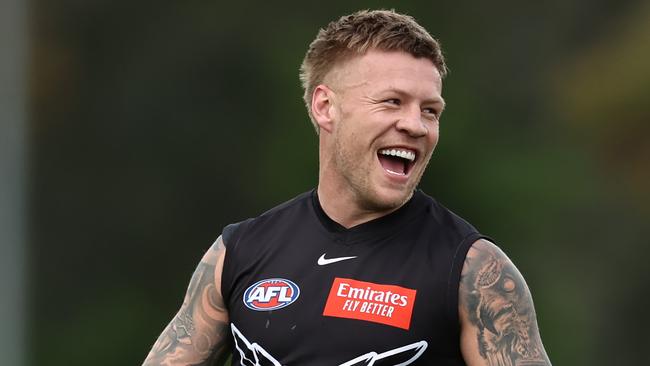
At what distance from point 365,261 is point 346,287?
0.11 metres

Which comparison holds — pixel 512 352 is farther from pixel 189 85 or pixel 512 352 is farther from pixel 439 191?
pixel 189 85

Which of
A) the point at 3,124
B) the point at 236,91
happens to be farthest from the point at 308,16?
the point at 3,124

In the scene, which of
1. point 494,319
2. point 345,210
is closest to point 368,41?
point 345,210

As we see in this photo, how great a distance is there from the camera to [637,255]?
41.2ft

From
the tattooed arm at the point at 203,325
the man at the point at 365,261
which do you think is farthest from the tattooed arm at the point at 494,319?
the tattooed arm at the point at 203,325

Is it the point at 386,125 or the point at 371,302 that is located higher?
the point at 386,125

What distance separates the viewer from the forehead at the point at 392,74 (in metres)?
3.88

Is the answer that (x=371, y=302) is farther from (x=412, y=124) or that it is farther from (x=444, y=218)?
(x=412, y=124)

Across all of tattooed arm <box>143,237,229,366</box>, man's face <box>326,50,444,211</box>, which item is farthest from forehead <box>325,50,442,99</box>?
tattooed arm <box>143,237,229,366</box>

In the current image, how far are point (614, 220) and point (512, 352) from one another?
9455 millimetres

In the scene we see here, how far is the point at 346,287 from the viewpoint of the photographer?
384cm

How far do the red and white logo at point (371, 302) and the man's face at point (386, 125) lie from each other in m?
0.27

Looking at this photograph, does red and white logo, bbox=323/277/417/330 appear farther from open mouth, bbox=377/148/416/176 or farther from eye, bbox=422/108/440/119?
eye, bbox=422/108/440/119

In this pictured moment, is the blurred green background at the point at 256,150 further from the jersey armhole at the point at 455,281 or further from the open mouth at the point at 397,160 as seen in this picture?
the jersey armhole at the point at 455,281
